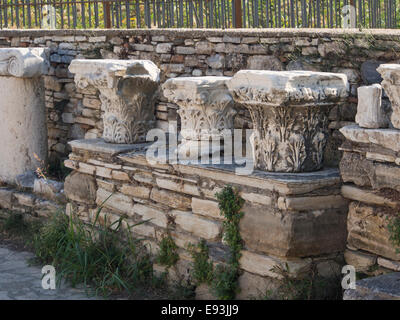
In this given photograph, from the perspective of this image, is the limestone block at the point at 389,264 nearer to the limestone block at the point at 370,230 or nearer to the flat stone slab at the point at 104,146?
the limestone block at the point at 370,230

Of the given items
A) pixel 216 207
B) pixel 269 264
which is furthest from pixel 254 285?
pixel 216 207

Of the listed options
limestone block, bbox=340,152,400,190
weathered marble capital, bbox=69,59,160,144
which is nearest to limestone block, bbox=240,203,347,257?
limestone block, bbox=340,152,400,190

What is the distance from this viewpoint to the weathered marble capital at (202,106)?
5.42 metres

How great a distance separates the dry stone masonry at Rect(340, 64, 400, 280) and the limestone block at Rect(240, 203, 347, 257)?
0.35 feet

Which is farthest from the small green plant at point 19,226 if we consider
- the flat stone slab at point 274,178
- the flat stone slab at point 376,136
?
the flat stone slab at point 376,136

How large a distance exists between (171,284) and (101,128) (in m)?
A: 2.63

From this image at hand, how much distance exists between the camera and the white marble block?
7.64 metres

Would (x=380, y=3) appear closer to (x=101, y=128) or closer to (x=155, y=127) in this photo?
(x=155, y=127)

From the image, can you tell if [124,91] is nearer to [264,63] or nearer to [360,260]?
[264,63]

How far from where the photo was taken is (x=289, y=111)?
473 centimetres

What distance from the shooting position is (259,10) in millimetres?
7254

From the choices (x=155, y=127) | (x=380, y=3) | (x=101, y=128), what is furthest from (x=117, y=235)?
(x=380, y=3)

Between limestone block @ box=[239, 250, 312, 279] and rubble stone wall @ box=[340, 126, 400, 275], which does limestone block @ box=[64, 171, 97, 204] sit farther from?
rubble stone wall @ box=[340, 126, 400, 275]

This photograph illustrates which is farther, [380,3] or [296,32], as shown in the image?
[380,3]
